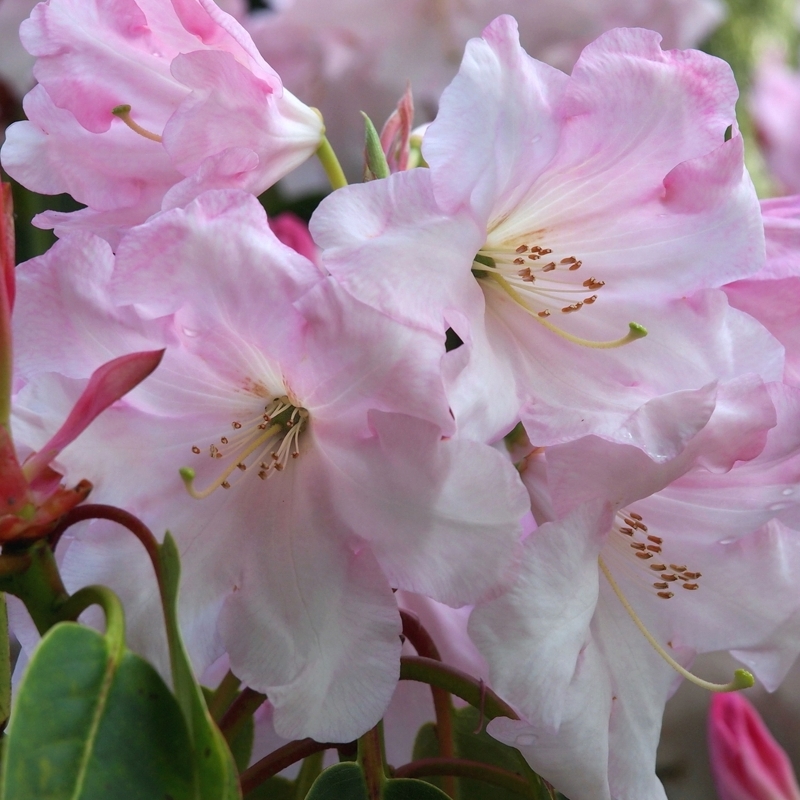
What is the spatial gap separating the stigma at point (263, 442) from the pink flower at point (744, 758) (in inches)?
12.5

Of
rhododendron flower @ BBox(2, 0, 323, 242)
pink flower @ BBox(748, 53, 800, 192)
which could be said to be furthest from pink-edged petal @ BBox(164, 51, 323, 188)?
pink flower @ BBox(748, 53, 800, 192)

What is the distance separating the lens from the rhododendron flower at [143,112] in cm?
36

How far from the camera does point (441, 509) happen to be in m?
0.33

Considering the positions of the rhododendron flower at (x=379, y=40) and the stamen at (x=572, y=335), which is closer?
the stamen at (x=572, y=335)

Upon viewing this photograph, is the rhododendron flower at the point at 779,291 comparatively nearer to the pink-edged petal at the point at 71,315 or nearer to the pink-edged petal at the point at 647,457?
the pink-edged petal at the point at 647,457

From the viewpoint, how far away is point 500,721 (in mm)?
344

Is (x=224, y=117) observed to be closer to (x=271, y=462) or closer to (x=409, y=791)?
(x=271, y=462)

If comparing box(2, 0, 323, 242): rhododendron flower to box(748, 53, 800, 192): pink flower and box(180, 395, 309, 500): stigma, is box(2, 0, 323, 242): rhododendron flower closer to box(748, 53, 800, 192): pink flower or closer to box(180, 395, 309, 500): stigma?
box(180, 395, 309, 500): stigma

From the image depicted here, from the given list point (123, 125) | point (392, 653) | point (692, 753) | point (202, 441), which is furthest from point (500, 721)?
point (692, 753)

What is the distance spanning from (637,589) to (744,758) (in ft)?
0.64

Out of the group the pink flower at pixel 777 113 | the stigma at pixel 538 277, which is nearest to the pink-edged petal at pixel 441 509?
the stigma at pixel 538 277

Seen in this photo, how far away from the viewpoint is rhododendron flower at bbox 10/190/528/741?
1.05 ft

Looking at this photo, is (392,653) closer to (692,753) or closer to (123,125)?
(123,125)

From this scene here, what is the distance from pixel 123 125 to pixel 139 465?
0.44 ft
